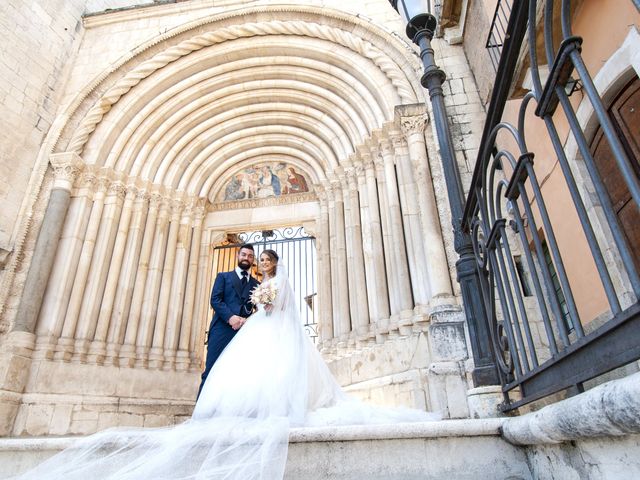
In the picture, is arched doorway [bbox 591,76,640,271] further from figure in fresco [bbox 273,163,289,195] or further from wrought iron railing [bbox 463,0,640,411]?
figure in fresco [bbox 273,163,289,195]

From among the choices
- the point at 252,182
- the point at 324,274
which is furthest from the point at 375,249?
the point at 252,182

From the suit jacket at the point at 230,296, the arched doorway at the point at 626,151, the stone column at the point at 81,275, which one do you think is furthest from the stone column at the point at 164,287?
the arched doorway at the point at 626,151

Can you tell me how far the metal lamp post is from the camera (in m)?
2.04

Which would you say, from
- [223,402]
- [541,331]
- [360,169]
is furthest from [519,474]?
[360,169]

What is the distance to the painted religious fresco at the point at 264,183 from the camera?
763 cm

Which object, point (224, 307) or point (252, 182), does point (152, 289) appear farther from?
point (224, 307)

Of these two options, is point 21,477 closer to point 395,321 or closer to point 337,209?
point 395,321

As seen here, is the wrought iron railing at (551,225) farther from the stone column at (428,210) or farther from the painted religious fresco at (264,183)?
the painted religious fresco at (264,183)

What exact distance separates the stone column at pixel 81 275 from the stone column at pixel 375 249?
4057 mm

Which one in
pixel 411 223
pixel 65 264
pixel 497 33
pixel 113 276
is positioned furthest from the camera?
pixel 113 276

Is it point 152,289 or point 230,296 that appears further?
point 152,289

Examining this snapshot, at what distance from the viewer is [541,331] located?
4051 millimetres

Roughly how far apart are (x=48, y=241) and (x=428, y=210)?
524 cm

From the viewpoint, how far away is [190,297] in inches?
260
